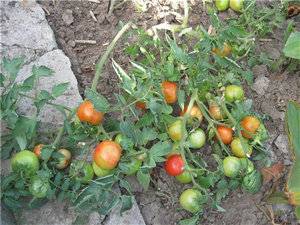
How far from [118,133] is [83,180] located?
24 centimetres

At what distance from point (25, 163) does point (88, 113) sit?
0.98ft

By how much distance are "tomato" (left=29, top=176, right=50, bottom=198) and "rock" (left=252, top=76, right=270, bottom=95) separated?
112 cm

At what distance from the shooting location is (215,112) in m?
2.38

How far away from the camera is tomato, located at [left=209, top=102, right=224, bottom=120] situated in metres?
2.37

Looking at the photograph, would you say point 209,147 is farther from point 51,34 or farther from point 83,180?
point 51,34

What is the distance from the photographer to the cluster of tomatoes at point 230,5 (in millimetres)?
2750

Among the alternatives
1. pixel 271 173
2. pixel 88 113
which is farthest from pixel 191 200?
pixel 88 113

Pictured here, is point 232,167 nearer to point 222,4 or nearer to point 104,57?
point 104,57

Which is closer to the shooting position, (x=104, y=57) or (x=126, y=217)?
(x=126, y=217)

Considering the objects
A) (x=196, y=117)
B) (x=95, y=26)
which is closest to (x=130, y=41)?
(x=95, y=26)

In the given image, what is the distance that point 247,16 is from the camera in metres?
2.71

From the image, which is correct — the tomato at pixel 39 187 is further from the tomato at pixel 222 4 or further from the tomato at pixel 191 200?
the tomato at pixel 222 4

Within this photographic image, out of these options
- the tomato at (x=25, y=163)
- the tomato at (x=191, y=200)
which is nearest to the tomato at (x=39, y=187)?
the tomato at (x=25, y=163)

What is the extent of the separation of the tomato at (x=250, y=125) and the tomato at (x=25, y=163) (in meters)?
0.85
